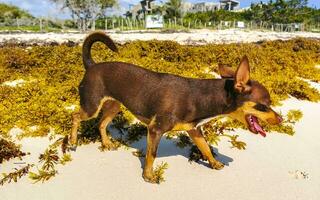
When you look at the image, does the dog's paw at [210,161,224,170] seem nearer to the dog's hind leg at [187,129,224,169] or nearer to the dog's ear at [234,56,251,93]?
the dog's hind leg at [187,129,224,169]

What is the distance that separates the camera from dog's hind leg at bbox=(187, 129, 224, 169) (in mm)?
5525

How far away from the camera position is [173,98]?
5.09 m

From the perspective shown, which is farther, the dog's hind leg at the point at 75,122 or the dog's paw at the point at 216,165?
the dog's hind leg at the point at 75,122

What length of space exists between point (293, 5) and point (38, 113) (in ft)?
322

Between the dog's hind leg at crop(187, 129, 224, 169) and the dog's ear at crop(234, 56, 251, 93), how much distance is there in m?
1.08

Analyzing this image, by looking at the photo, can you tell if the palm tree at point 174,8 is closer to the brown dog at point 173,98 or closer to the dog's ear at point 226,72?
the brown dog at point 173,98

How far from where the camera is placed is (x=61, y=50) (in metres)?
11.6

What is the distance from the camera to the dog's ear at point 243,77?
444 centimetres

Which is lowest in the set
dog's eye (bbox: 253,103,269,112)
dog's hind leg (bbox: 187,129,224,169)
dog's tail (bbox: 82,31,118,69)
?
dog's hind leg (bbox: 187,129,224,169)

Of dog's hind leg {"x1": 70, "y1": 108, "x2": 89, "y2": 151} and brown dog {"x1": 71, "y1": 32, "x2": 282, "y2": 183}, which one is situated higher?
brown dog {"x1": 71, "y1": 32, "x2": 282, "y2": 183}

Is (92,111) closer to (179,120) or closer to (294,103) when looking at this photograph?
(179,120)

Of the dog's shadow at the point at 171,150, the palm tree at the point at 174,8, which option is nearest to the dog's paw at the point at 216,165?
the dog's shadow at the point at 171,150

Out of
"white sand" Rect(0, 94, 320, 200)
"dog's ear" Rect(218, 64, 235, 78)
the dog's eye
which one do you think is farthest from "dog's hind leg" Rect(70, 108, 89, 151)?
the dog's eye

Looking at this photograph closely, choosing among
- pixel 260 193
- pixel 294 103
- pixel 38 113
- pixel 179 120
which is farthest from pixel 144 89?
pixel 294 103
